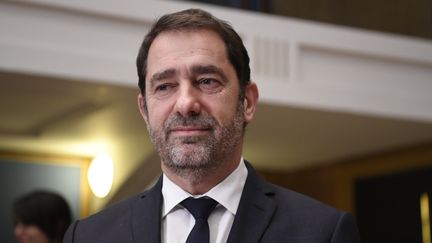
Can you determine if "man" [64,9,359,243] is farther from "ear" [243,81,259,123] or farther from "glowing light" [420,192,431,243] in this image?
"glowing light" [420,192,431,243]

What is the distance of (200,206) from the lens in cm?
190

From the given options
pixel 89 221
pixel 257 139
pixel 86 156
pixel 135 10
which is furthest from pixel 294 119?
pixel 89 221

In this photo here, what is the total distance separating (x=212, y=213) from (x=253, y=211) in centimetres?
11

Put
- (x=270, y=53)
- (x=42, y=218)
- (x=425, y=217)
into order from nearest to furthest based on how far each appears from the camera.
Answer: (x=42, y=218), (x=270, y=53), (x=425, y=217)

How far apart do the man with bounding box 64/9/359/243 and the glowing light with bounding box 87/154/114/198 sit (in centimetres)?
638

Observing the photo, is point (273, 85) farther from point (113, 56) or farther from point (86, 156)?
Answer: point (86, 156)

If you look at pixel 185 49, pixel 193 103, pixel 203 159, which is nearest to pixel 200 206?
pixel 203 159

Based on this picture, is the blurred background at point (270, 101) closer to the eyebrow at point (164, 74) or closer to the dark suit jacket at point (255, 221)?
the dark suit jacket at point (255, 221)

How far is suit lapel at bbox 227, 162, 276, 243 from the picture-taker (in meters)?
1.88

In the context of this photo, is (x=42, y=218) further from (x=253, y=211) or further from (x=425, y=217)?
(x=425, y=217)

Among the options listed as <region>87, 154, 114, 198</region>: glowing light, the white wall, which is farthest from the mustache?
<region>87, 154, 114, 198</region>: glowing light

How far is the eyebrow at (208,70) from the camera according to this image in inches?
73.7

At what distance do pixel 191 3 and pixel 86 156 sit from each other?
327 centimetres

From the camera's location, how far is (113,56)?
6105 millimetres
